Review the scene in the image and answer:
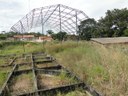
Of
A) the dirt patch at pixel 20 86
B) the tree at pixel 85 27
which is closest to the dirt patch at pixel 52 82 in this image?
the dirt patch at pixel 20 86

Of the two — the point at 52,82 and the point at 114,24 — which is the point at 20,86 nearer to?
the point at 52,82

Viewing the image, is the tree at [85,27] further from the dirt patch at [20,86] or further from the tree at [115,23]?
the dirt patch at [20,86]

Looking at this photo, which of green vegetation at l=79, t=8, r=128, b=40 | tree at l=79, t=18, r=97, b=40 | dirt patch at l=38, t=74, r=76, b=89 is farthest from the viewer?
green vegetation at l=79, t=8, r=128, b=40

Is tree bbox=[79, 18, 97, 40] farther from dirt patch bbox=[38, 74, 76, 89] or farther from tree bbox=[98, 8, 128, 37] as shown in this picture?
dirt patch bbox=[38, 74, 76, 89]

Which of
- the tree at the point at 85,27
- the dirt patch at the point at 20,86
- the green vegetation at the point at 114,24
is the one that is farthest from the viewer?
the green vegetation at the point at 114,24

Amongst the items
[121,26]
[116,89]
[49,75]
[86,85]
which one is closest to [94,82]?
[86,85]

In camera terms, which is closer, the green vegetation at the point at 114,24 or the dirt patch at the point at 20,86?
the dirt patch at the point at 20,86

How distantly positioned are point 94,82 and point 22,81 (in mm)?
2135

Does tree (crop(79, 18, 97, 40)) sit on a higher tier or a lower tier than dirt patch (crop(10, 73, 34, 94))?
higher

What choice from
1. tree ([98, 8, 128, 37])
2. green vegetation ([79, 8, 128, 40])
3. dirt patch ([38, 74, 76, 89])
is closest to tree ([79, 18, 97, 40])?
green vegetation ([79, 8, 128, 40])

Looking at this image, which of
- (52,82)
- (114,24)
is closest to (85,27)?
(114,24)

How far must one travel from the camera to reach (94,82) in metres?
3.93

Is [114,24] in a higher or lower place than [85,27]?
higher

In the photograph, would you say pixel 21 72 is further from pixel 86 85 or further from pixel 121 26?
pixel 121 26
